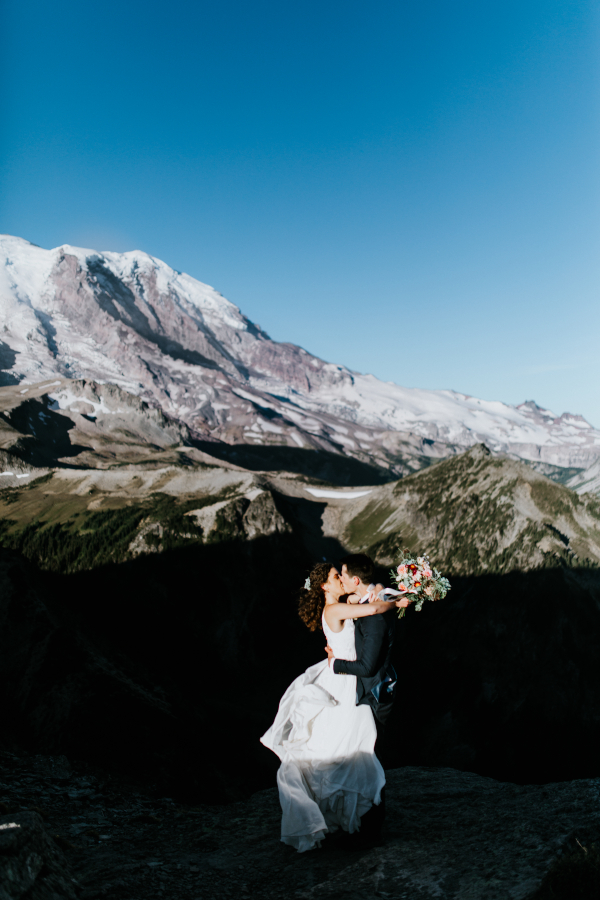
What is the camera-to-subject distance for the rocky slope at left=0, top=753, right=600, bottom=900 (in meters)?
6.16

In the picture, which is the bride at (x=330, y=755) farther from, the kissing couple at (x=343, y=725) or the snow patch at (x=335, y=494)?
the snow patch at (x=335, y=494)

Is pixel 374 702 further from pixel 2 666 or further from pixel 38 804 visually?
pixel 2 666

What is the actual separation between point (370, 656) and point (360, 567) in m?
1.48

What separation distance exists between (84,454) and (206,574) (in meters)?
157

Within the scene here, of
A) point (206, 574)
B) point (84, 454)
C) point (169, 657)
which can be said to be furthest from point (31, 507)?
point (84, 454)

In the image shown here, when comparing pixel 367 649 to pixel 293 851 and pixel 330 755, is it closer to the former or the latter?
pixel 330 755

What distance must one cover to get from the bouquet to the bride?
118 cm

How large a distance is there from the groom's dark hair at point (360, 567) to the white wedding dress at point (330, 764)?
812 mm

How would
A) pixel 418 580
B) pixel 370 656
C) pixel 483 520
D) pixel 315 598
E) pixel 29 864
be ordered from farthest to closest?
1. pixel 483 520
2. pixel 315 598
3. pixel 418 580
4. pixel 370 656
5. pixel 29 864

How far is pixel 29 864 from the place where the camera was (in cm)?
579

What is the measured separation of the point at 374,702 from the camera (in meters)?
7.95

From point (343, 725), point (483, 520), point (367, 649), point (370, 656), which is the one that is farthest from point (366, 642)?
point (483, 520)

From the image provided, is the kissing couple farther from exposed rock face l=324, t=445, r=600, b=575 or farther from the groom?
exposed rock face l=324, t=445, r=600, b=575

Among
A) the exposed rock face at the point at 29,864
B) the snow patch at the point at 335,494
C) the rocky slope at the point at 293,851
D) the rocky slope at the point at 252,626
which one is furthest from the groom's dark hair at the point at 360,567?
the snow patch at the point at 335,494
